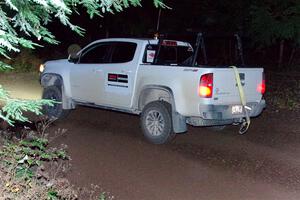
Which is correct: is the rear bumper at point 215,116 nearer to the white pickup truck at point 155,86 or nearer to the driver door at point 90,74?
the white pickup truck at point 155,86

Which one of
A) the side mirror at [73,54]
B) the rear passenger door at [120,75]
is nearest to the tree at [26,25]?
the rear passenger door at [120,75]

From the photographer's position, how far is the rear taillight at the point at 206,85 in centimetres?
773

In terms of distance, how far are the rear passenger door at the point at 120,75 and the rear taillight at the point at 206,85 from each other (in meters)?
1.66

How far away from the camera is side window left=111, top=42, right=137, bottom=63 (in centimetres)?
916

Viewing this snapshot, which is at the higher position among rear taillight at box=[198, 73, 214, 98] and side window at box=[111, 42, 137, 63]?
side window at box=[111, 42, 137, 63]

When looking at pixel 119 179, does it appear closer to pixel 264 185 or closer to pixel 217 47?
pixel 264 185

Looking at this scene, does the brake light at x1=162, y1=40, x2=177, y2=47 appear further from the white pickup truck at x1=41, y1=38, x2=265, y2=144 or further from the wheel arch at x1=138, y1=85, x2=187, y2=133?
the wheel arch at x1=138, y1=85, x2=187, y2=133

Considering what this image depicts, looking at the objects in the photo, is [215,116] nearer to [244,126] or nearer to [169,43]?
[244,126]

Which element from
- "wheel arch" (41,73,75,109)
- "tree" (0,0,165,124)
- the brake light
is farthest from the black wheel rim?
"tree" (0,0,165,124)

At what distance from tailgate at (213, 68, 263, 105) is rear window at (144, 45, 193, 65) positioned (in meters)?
1.07

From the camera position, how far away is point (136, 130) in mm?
9734

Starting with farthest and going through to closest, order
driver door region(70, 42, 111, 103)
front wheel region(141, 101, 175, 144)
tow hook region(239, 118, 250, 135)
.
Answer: driver door region(70, 42, 111, 103) → tow hook region(239, 118, 250, 135) → front wheel region(141, 101, 175, 144)

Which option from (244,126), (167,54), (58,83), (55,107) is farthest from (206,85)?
(58,83)

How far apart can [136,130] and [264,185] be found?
12.5 ft
